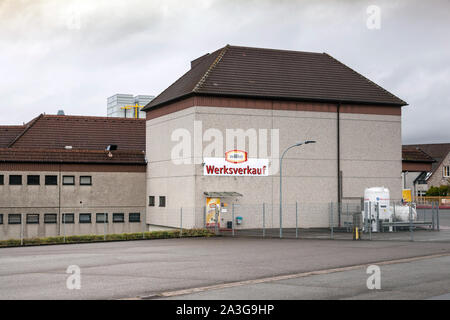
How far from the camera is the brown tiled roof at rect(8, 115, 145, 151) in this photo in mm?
49219

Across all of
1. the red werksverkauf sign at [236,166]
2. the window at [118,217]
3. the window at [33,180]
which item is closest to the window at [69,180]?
the window at [33,180]

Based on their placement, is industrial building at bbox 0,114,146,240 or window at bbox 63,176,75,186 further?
window at bbox 63,176,75,186

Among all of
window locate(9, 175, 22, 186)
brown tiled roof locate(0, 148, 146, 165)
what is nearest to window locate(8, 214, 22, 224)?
window locate(9, 175, 22, 186)

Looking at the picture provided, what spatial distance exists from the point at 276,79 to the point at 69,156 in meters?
16.0

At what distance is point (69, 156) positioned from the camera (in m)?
44.4

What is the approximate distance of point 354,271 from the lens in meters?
16.5

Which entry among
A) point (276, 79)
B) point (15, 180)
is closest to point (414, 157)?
point (276, 79)

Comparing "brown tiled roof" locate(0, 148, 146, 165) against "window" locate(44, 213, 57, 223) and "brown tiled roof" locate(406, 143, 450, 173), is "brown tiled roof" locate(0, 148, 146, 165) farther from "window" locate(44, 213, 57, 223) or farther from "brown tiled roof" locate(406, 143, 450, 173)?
"brown tiled roof" locate(406, 143, 450, 173)

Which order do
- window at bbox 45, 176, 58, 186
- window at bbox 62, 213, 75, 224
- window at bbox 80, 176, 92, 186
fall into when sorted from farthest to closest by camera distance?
1. window at bbox 80, 176, 92, 186
2. window at bbox 45, 176, 58, 186
3. window at bbox 62, 213, 75, 224

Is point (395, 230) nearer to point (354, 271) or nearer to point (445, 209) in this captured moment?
point (354, 271)

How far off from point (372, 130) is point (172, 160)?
13.9 meters

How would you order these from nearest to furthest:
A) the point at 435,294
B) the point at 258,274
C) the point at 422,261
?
the point at 435,294 → the point at 258,274 → the point at 422,261
